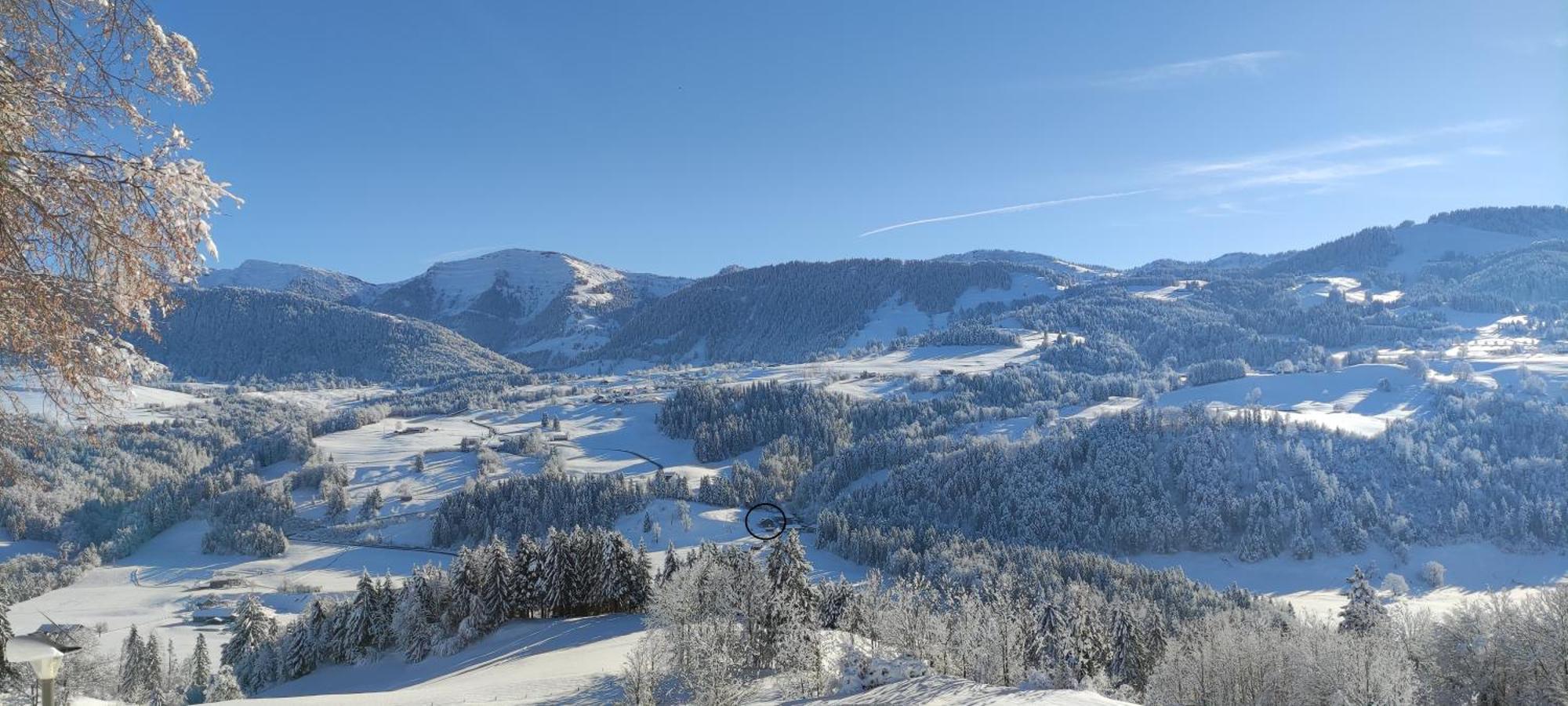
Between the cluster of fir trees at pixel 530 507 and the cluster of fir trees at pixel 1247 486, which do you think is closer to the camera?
the cluster of fir trees at pixel 1247 486

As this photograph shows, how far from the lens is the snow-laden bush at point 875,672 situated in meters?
40.2

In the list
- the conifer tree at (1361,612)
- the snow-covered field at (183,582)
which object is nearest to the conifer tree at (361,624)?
the snow-covered field at (183,582)

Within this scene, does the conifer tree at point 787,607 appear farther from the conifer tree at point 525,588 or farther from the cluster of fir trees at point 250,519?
the cluster of fir trees at point 250,519

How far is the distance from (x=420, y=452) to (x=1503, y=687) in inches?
7959

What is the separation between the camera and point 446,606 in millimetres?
67938

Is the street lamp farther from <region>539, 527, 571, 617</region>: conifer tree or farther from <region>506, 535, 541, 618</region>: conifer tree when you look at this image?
<region>506, 535, 541, 618</region>: conifer tree

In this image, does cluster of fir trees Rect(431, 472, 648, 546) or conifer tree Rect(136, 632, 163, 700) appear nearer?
conifer tree Rect(136, 632, 163, 700)

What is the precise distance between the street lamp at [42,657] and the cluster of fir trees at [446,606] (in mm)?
62927

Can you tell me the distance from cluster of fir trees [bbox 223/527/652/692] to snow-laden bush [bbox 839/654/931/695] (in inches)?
1397

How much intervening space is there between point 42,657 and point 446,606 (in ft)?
217

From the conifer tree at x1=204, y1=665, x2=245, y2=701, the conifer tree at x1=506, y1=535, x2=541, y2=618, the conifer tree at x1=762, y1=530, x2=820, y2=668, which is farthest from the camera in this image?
the conifer tree at x1=506, y1=535, x2=541, y2=618

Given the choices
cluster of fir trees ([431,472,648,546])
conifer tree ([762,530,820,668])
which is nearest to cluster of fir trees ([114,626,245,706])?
conifer tree ([762,530,820,668])

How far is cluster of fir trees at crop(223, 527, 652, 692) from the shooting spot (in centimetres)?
6562

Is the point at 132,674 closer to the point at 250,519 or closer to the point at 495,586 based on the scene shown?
the point at 495,586
